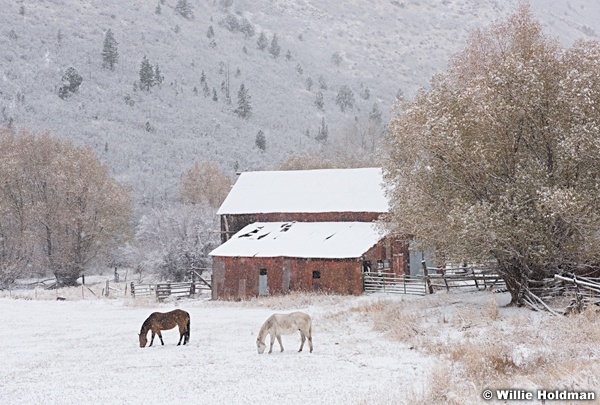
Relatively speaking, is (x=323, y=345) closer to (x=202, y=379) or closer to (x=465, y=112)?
(x=202, y=379)

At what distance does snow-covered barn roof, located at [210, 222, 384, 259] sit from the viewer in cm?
3500

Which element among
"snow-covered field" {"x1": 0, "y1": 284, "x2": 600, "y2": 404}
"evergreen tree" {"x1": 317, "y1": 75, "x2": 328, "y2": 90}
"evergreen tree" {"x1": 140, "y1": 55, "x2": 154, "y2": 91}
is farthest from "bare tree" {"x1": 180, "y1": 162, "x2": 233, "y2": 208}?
"evergreen tree" {"x1": 317, "y1": 75, "x2": 328, "y2": 90}

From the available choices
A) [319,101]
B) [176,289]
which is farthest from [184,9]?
[176,289]

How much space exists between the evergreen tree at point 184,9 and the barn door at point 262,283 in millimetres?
131618

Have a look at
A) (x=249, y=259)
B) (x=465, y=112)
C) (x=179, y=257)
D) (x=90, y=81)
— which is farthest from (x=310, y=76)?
(x=465, y=112)

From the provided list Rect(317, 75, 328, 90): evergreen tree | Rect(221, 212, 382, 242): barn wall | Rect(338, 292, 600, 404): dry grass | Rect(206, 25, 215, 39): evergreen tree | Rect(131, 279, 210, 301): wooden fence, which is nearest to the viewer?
Rect(338, 292, 600, 404): dry grass

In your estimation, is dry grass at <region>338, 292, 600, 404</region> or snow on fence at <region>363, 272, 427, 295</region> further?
snow on fence at <region>363, 272, 427, 295</region>

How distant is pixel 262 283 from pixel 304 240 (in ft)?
13.6

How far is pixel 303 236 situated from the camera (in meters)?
38.4

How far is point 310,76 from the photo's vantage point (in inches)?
5674

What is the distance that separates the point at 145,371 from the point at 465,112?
1356cm

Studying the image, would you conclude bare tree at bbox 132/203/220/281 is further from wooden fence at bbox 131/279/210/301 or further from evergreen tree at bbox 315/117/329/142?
evergreen tree at bbox 315/117/329/142

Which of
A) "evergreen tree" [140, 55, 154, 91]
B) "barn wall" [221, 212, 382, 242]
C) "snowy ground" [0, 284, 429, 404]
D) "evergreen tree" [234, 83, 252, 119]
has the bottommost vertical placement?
"snowy ground" [0, 284, 429, 404]

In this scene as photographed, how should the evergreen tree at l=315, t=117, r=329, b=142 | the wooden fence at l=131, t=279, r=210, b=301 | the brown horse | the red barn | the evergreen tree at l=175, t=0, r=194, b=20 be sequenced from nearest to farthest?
the brown horse
the red barn
the wooden fence at l=131, t=279, r=210, b=301
the evergreen tree at l=315, t=117, r=329, b=142
the evergreen tree at l=175, t=0, r=194, b=20
